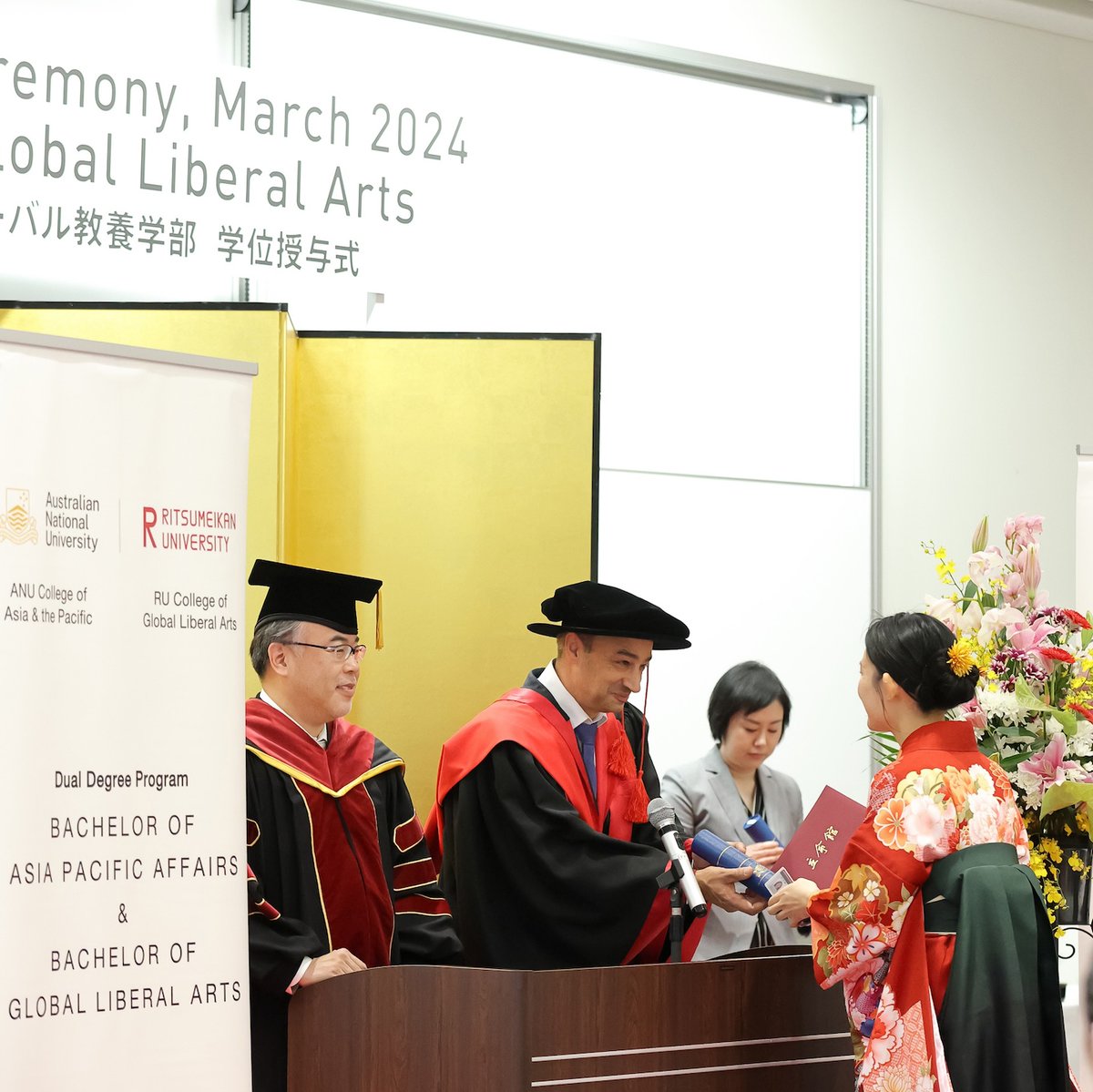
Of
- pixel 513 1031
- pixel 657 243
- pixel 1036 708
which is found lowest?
pixel 513 1031

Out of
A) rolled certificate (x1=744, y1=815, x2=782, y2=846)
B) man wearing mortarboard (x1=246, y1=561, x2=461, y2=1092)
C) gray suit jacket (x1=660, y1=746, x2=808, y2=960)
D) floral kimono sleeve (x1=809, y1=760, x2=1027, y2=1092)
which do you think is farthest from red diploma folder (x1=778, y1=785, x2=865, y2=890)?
man wearing mortarboard (x1=246, y1=561, x2=461, y2=1092)

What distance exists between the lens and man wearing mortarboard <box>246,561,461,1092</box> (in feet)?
9.66

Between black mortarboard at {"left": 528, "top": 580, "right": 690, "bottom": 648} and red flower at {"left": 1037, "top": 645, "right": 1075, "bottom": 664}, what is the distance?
830mm

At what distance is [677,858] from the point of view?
9.49 ft

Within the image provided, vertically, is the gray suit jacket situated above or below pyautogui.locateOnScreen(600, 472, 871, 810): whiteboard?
below

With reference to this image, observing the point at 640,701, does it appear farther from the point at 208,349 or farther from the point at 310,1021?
the point at 310,1021

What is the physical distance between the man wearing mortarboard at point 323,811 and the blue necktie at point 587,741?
1.58ft

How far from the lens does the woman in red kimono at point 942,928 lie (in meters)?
2.79

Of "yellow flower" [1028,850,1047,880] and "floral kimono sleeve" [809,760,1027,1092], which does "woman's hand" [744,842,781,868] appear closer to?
"floral kimono sleeve" [809,760,1027,1092]

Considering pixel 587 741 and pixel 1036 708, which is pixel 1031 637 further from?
pixel 587 741

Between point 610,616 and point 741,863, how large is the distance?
2.20 ft

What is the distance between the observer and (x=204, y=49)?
4598mm

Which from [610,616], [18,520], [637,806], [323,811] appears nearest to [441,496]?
[610,616]

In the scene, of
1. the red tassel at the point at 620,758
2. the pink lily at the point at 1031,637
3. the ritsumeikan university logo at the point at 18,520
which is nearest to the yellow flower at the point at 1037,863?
the pink lily at the point at 1031,637
